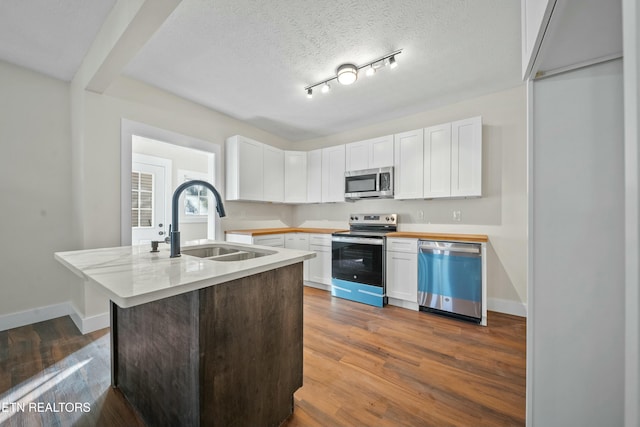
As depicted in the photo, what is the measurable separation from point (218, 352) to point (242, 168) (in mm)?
2996

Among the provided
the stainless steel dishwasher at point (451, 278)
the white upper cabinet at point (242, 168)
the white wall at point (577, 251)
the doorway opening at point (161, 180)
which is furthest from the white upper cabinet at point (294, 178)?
the white wall at point (577, 251)

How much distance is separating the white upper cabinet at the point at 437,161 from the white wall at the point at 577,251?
2177 mm

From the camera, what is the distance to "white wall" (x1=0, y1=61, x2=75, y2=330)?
93.9 inches

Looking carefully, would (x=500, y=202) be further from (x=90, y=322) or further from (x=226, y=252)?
(x=90, y=322)

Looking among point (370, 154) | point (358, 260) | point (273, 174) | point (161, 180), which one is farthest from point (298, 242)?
point (161, 180)

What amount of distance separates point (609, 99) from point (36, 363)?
3.73m

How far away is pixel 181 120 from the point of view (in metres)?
3.17

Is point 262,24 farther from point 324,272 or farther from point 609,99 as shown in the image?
point 324,272

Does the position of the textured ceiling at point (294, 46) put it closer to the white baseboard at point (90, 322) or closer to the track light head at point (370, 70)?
the track light head at point (370, 70)

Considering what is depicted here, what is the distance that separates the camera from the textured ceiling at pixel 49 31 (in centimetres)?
175

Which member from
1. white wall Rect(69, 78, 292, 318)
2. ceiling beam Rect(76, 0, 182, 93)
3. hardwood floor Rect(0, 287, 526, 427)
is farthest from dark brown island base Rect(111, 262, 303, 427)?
ceiling beam Rect(76, 0, 182, 93)

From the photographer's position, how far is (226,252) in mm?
1872

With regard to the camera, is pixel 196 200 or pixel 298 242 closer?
pixel 298 242

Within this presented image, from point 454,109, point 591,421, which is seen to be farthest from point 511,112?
point 591,421
